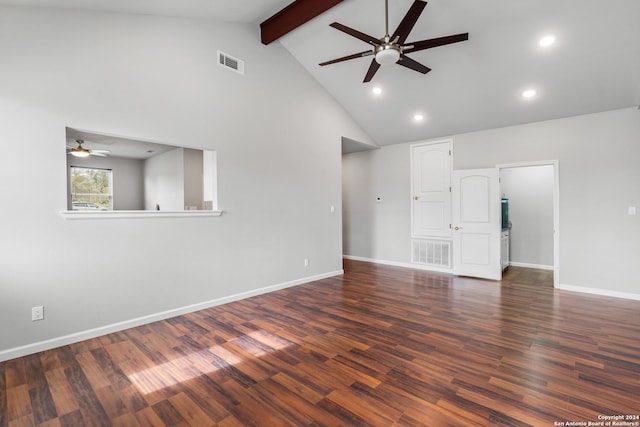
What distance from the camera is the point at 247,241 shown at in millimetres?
4520

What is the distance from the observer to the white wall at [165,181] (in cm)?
565

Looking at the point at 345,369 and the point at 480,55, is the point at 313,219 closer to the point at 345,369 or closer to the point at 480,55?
the point at 345,369

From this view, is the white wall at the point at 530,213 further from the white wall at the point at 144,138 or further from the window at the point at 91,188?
the window at the point at 91,188

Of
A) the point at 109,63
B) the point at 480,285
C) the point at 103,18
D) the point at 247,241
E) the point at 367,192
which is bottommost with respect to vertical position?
the point at 480,285

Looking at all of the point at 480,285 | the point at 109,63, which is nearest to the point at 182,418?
the point at 109,63

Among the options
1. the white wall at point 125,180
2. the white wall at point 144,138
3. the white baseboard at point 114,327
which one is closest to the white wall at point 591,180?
the white wall at point 144,138

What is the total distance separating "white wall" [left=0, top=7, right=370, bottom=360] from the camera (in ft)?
9.03

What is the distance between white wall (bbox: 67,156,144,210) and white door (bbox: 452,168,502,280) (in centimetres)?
738

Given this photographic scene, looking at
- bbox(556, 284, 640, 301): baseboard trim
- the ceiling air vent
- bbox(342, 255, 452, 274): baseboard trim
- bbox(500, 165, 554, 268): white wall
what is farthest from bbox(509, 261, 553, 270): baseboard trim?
the ceiling air vent

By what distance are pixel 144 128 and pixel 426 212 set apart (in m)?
5.35

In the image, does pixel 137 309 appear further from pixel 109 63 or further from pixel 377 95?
pixel 377 95

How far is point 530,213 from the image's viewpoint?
21.9ft

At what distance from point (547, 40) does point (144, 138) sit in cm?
500

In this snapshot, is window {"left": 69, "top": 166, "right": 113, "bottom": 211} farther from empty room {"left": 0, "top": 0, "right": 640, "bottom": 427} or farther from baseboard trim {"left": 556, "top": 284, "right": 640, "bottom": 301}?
baseboard trim {"left": 556, "top": 284, "right": 640, "bottom": 301}
